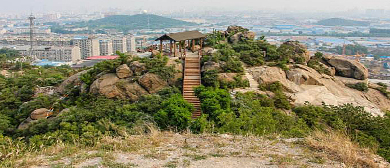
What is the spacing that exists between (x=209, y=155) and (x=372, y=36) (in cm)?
9236

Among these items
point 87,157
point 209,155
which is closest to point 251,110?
point 209,155

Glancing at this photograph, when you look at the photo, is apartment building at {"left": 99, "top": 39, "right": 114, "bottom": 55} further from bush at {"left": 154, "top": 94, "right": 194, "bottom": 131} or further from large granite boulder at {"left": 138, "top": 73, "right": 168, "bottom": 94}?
bush at {"left": 154, "top": 94, "right": 194, "bottom": 131}

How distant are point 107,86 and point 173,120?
3464mm

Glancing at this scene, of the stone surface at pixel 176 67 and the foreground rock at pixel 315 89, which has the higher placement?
the stone surface at pixel 176 67

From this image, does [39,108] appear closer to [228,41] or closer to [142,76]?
[142,76]

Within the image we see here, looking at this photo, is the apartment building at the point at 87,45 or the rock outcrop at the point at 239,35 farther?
the apartment building at the point at 87,45

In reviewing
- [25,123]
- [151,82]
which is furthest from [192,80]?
[25,123]

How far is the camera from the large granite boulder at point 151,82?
9.94 meters

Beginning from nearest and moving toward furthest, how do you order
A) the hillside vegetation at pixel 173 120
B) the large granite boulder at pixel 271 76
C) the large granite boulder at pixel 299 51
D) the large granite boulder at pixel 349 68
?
1. the hillside vegetation at pixel 173 120
2. the large granite boulder at pixel 271 76
3. the large granite boulder at pixel 349 68
4. the large granite boulder at pixel 299 51

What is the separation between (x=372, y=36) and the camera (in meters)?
A: 83.6

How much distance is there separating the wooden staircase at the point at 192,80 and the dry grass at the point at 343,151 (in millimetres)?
3926

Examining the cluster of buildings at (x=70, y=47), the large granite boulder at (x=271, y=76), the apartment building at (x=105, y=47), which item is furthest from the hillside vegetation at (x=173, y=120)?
the apartment building at (x=105, y=47)

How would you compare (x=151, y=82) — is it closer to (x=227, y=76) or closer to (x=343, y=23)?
(x=227, y=76)

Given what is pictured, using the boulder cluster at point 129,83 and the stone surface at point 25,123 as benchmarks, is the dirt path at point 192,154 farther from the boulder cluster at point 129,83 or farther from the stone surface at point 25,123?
the stone surface at point 25,123
